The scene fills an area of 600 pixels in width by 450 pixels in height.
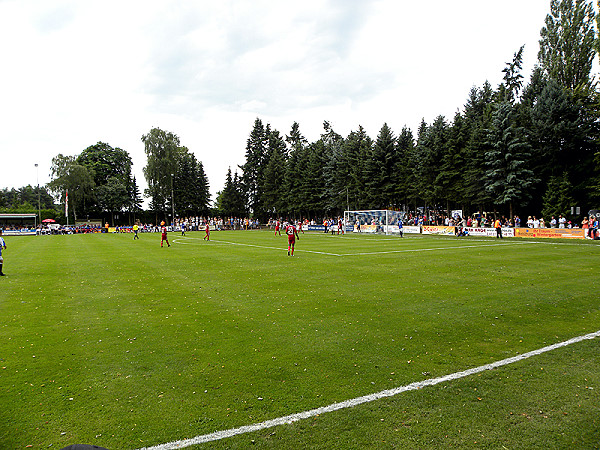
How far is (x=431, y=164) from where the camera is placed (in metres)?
50.5

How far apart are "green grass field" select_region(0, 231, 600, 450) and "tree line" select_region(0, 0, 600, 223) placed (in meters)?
36.1

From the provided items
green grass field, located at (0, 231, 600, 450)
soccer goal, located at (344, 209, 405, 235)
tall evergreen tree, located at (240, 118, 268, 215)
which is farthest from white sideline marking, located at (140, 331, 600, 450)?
tall evergreen tree, located at (240, 118, 268, 215)

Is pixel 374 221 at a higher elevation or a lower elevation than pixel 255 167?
lower

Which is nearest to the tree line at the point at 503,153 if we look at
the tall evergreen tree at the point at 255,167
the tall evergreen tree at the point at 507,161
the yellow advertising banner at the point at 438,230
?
the tall evergreen tree at the point at 507,161

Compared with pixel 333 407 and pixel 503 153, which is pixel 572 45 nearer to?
pixel 503 153

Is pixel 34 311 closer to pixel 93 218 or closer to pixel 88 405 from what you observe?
pixel 88 405

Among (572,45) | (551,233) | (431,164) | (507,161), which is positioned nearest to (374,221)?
(431,164)

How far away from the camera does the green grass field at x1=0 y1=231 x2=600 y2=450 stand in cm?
387

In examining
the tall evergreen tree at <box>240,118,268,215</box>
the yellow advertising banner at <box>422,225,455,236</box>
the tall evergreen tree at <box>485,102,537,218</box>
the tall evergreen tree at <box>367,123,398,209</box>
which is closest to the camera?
the tall evergreen tree at <box>485,102,537,218</box>

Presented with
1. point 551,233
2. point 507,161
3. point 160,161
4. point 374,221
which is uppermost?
point 160,161

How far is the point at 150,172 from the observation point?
72.4m

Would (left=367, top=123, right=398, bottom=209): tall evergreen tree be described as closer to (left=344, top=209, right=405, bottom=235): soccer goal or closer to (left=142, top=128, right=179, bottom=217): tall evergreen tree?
(left=344, top=209, right=405, bottom=235): soccer goal

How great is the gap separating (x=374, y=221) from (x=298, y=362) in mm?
43489

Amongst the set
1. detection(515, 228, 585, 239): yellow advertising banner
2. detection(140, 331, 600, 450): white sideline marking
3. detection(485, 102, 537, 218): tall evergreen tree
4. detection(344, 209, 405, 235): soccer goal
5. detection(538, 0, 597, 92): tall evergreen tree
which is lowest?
detection(140, 331, 600, 450): white sideline marking
